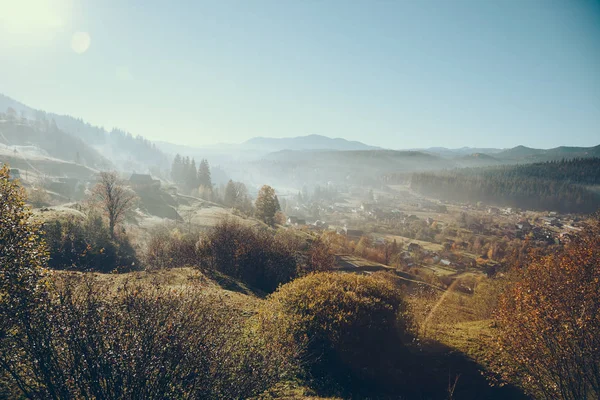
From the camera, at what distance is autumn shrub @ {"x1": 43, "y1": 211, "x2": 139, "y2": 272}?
28.4m

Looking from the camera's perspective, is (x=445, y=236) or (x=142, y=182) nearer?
→ (x=142, y=182)

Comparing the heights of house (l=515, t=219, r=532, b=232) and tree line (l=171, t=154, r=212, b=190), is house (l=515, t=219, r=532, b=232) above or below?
below

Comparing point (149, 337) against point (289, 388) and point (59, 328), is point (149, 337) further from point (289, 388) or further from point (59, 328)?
point (289, 388)

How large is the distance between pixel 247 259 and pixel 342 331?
654 inches

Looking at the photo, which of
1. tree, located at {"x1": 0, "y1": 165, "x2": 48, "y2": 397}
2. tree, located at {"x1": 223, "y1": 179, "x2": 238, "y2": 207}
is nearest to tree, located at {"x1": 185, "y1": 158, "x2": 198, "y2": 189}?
tree, located at {"x1": 223, "y1": 179, "x2": 238, "y2": 207}

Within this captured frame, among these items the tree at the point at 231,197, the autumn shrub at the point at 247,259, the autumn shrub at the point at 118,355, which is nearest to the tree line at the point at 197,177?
the tree at the point at 231,197

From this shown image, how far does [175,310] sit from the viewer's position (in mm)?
8836

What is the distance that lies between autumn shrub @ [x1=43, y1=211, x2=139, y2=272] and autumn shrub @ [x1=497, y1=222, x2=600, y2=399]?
96.1 feet

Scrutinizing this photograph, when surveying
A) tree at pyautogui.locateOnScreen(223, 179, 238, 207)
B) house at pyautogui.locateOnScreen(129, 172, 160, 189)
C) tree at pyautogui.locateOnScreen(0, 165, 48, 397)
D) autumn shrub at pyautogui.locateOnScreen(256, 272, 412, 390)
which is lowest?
tree at pyautogui.locateOnScreen(223, 179, 238, 207)

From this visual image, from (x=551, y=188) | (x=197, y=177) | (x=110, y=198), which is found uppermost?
(x=110, y=198)

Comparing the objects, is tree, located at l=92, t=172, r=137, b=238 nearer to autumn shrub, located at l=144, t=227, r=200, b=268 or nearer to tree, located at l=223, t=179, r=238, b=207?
autumn shrub, located at l=144, t=227, r=200, b=268

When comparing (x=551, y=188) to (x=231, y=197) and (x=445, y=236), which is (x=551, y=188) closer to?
(x=445, y=236)

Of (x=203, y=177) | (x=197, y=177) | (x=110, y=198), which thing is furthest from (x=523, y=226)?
(x=197, y=177)

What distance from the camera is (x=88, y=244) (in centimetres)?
2875
